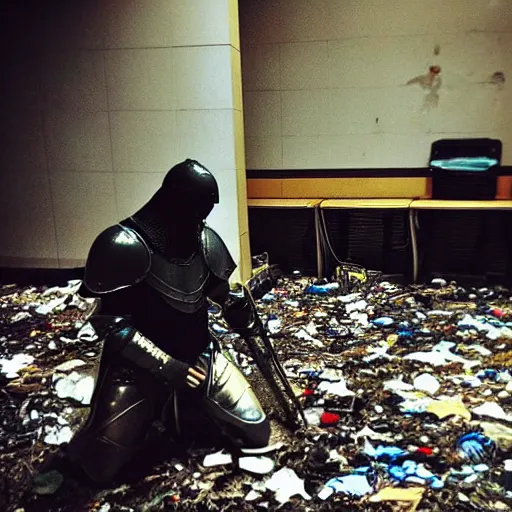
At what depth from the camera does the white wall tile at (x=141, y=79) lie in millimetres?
4668

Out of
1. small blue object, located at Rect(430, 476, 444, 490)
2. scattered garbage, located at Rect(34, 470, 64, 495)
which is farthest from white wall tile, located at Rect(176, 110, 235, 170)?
small blue object, located at Rect(430, 476, 444, 490)

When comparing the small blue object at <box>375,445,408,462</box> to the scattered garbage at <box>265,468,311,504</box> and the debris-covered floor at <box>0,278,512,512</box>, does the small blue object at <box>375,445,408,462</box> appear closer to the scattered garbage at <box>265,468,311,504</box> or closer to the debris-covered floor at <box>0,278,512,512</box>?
the debris-covered floor at <box>0,278,512,512</box>

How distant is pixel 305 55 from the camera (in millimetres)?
5758

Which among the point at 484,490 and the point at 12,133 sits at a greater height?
the point at 12,133

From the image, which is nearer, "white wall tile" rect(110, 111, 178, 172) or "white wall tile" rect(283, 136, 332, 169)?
"white wall tile" rect(110, 111, 178, 172)

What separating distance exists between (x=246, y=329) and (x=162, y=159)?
8.27 ft

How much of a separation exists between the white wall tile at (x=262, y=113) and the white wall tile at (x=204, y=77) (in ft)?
4.79

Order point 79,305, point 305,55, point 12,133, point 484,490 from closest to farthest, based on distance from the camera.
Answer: point 484,490 < point 79,305 < point 12,133 < point 305,55

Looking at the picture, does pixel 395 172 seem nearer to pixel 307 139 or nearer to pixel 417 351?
pixel 307 139

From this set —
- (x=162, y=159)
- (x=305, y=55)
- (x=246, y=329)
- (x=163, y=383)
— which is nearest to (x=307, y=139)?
(x=305, y=55)

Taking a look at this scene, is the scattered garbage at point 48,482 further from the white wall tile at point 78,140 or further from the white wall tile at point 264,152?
the white wall tile at point 264,152

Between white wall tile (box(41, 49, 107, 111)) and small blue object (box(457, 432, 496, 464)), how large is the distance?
3.90 m

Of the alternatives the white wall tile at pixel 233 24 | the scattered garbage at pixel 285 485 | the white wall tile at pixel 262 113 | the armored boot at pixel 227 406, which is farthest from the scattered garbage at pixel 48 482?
the white wall tile at pixel 262 113

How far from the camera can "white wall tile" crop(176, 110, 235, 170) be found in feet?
15.2
